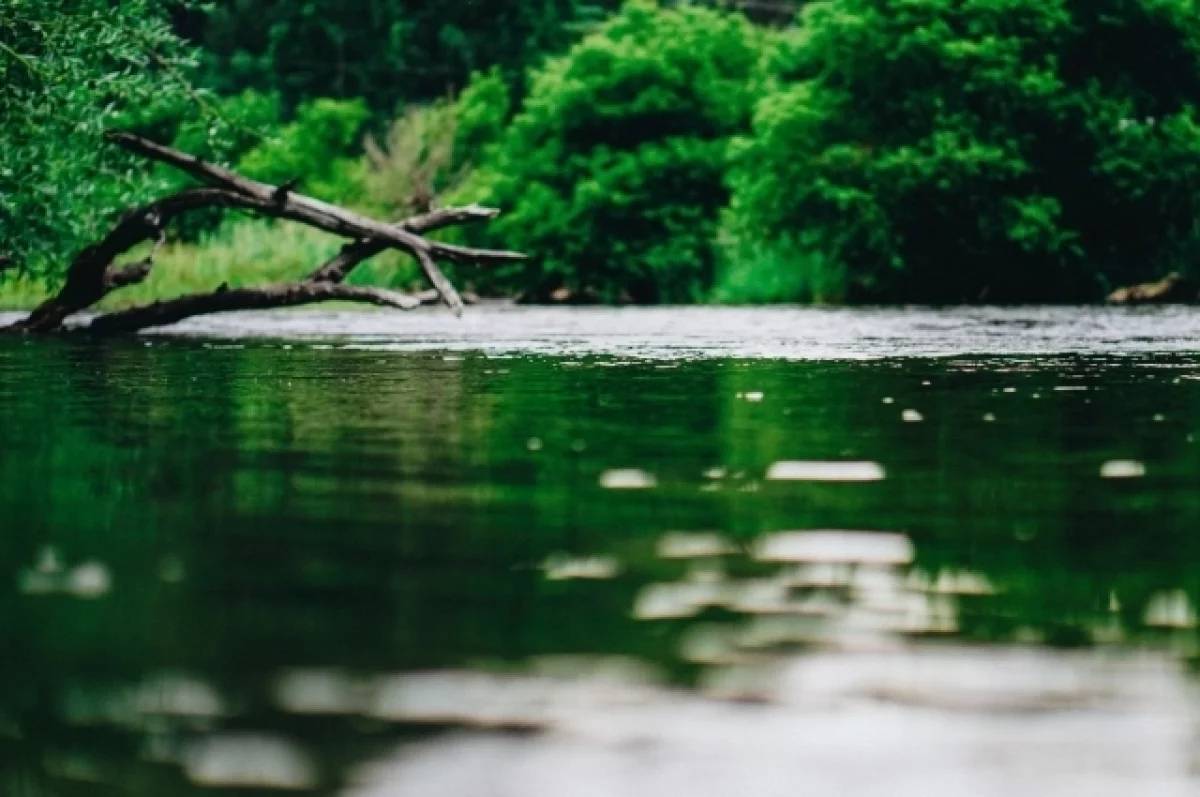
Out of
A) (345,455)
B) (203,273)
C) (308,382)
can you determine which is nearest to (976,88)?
(203,273)

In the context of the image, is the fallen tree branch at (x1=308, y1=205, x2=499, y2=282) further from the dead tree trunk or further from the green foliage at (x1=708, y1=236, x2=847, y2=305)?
the green foliage at (x1=708, y1=236, x2=847, y2=305)

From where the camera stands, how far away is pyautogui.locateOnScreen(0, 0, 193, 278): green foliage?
2075 cm

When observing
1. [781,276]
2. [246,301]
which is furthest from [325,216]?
[781,276]

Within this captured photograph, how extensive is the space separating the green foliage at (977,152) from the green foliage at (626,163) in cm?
369

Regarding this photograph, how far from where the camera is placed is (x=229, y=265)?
3897 centimetres

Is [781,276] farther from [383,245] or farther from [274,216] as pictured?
[383,245]

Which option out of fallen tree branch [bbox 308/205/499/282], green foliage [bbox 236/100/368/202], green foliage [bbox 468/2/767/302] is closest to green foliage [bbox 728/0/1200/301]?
green foliage [bbox 468/2/767/302]

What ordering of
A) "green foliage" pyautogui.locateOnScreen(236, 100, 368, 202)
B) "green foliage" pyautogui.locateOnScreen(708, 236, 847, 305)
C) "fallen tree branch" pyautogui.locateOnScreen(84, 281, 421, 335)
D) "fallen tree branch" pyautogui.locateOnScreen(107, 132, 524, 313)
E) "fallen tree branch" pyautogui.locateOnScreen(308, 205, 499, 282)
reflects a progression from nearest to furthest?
"fallen tree branch" pyautogui.locateOnScreen(107, 132, 524, 313), "fallen tree branch" pyautogui.locateOnScreen(84, 281, 421, 335), "fallen tree branch" pyautogui.locateOnScreen(308, 205, 499, 282), "green foliage" pyautogui.locateOnScreen(708, 236, 847, 305), "green foliage" pyautogui.locateOnScreen(236, 100, 368, 202)

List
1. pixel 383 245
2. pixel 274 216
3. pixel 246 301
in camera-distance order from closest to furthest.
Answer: pixel 383 245
pixel 246 301
pixel 274 216

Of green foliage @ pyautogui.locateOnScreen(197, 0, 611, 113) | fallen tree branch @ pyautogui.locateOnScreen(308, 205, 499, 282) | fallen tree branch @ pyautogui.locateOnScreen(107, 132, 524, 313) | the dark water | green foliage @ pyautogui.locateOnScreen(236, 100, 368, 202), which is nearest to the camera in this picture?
the dark water

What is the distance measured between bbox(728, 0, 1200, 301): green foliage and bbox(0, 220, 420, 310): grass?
8.62 m

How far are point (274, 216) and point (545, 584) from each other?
700 inches

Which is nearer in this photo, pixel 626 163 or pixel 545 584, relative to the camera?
pixel 545 584

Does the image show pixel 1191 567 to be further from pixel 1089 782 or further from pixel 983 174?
pixel 983 174
